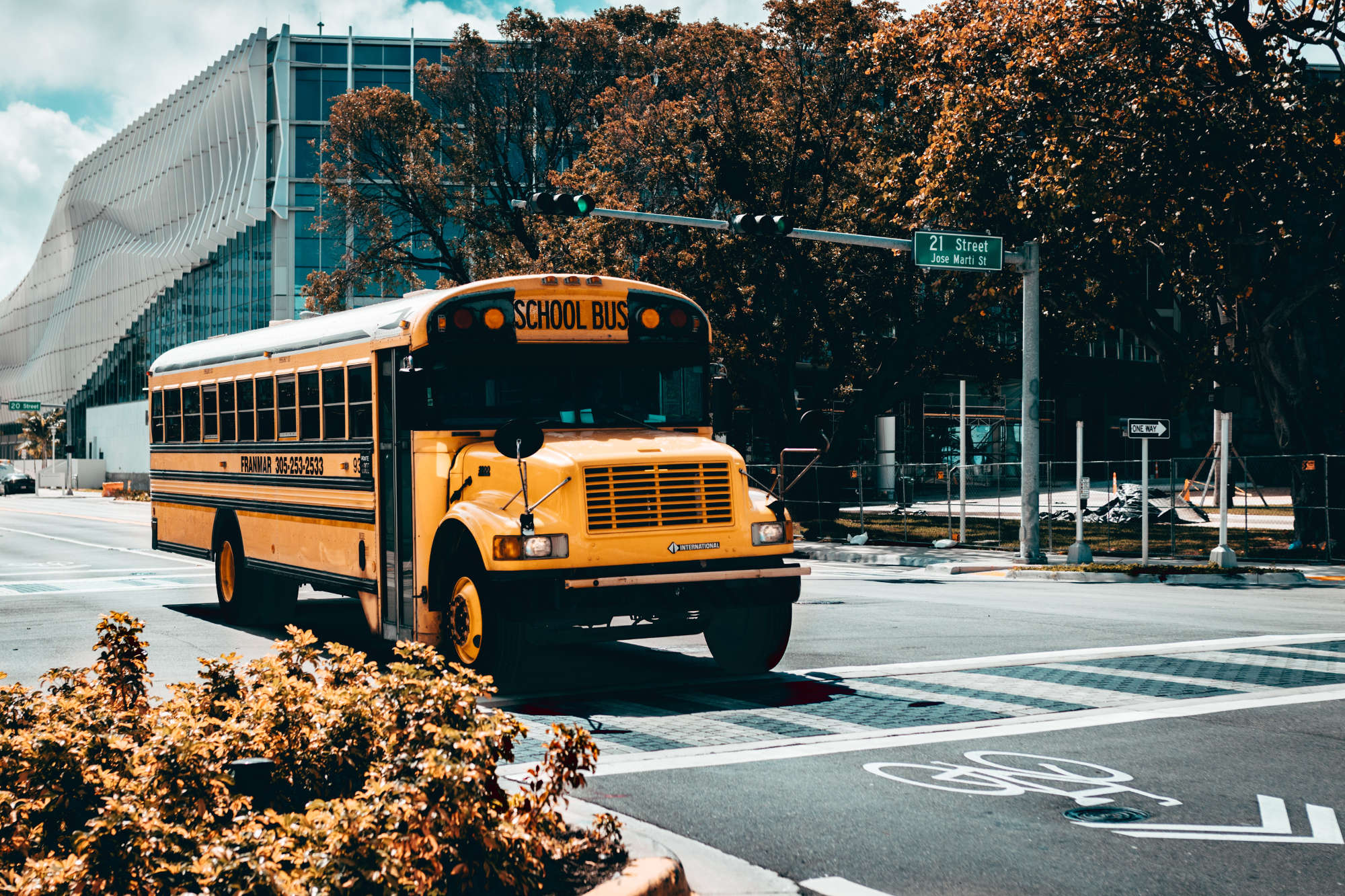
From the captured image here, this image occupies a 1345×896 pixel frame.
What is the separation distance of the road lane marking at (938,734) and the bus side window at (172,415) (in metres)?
10.5

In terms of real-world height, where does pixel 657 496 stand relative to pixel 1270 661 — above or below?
above

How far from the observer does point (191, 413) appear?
16125mm

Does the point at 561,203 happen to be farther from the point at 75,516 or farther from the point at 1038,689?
the point at 75,516

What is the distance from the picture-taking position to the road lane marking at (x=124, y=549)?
989 inches

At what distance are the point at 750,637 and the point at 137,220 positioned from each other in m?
96.5

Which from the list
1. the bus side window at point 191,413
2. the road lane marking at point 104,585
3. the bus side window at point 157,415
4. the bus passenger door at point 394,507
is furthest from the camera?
the road lane marking at point 104,585

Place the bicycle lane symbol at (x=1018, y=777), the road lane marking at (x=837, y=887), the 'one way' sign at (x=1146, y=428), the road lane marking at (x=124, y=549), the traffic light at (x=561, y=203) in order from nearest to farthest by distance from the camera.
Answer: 1. the road lane marking at (x=837, y=887)
2. the bicycle lane symbol at (x=1018, y=777)
3. the traffic light at (x=561, y=203)
4. the 'one way' sign at (x=1146, y=428)
5. the road lane marking at (x=124, y=549)

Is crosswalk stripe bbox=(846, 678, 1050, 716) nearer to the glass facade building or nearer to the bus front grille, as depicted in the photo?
the bus front grille

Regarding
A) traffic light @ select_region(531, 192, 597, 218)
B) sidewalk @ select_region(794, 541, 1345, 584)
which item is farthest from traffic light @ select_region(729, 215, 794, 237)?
sidewalk @ select_region(794, 541, 1345, 584)

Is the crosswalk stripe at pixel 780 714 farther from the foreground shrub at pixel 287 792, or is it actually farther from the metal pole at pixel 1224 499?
the metal pole at pixel 1224 499

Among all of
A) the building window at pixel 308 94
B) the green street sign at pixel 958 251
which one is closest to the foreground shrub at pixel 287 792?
the green street sign at pixel 958 251

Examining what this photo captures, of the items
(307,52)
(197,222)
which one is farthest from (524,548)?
(197,222)

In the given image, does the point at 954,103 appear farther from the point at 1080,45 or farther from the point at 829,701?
the point at 829,701

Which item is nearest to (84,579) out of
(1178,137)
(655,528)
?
(655,528)
